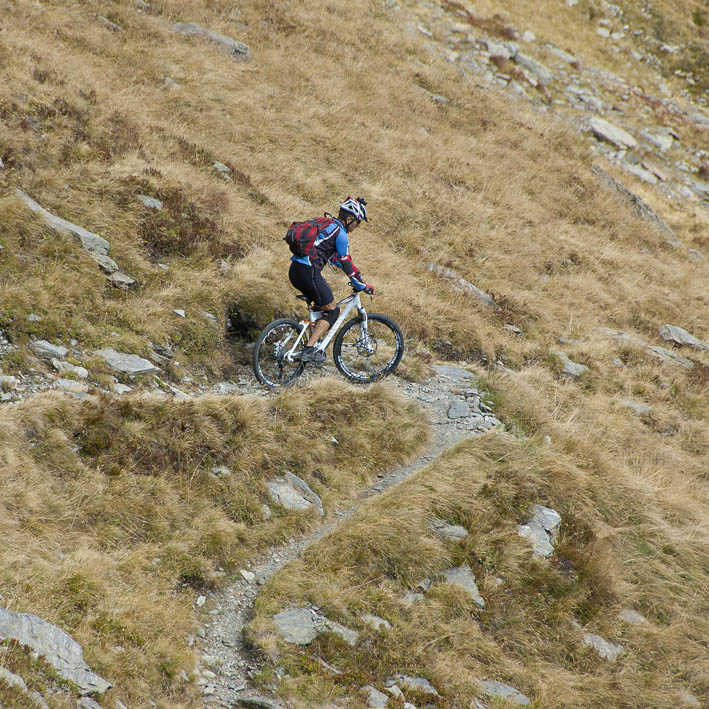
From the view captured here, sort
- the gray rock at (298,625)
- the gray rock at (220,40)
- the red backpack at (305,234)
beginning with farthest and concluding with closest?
the gray rock at (220,40) < the red backpack at (305,234) < the gray rock at (298,625)

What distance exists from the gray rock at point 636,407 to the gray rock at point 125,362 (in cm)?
1019

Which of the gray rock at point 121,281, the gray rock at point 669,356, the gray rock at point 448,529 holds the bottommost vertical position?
the gray rock at point 121,281

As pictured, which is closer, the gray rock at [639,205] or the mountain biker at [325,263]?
the mountain biker at [325,263]

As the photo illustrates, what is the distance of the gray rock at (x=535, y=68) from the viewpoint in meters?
34.0

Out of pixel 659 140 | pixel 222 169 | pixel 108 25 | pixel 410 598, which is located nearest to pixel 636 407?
pixel 410 598

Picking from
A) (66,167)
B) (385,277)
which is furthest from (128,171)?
(385,277)

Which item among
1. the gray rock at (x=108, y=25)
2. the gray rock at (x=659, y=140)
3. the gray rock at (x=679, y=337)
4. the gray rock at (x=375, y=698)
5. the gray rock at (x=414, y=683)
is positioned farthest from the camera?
the gray rock at (x=659, y=140)

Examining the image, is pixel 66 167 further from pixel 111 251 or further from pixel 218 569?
pixel 218 569

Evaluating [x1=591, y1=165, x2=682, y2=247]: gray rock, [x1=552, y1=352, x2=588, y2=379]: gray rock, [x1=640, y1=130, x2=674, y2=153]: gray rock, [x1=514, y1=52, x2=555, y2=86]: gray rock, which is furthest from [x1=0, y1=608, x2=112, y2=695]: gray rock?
[x1=640, y1=130, x2=674, y2=153]: gray rock

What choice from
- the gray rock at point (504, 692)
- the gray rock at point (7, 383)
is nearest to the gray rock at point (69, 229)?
the gray rock at point (7, 383)

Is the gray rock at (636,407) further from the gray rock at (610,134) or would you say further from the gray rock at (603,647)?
the gray rock at (610,134)

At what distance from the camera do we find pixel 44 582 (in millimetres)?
6305

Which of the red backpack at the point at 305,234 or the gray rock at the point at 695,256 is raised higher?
the gray rock at the point at 695,256

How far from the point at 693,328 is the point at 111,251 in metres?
17.4
